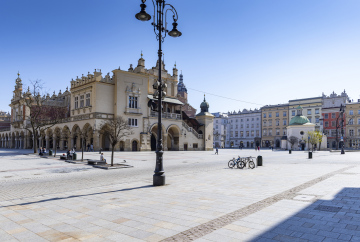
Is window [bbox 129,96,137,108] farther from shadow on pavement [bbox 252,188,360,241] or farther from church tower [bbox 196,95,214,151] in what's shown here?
shadow on pavement [bbox 252,188,360,241]

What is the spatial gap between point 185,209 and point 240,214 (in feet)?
5.07

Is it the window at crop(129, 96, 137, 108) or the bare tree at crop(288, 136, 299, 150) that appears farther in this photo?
the bare tree at crop(288, 136, 299, 150)

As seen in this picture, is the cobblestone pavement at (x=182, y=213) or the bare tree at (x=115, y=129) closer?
the cobblestone pavement at (x=182, y=213)

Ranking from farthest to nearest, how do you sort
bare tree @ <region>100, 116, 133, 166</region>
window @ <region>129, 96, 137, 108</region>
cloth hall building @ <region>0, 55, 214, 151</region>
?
window @ <region>129, 96, 137, 108</region> < cloth hall building @ <region>0, 55, 214, 151</region> < bare tree @ <region>100, 116, 133, 166</region>

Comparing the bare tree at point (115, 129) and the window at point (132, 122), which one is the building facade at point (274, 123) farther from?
the bare tree at point (115, 129)

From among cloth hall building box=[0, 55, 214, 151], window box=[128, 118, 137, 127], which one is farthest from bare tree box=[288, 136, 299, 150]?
window box=[128, 118, 137, 127]

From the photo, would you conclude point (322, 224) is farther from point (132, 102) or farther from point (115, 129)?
point (132, 102)

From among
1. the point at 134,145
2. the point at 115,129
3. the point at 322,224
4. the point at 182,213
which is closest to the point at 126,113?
the point at 134,145

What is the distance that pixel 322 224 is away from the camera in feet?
20.3

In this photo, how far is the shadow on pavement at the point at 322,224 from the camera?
537 cm

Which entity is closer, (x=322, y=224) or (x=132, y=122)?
(x=322, y=224)

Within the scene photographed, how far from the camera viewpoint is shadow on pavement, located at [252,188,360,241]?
537 cm

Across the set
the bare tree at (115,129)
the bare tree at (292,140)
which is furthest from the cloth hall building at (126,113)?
the bare tree at (292,140)

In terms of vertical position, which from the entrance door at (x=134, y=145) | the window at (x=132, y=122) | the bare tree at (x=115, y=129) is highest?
the window at (x=132, y=122)
